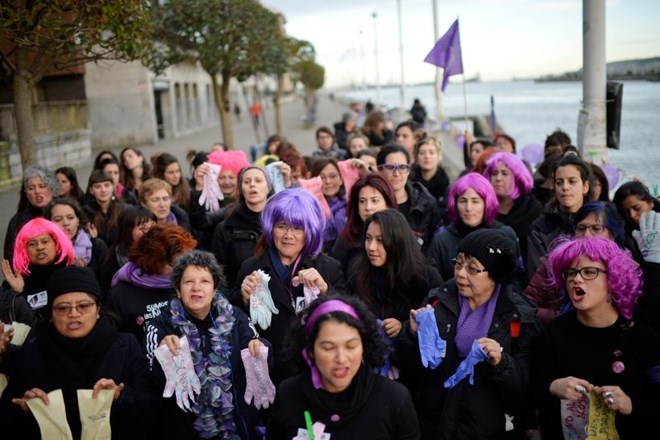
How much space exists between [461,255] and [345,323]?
42.9 inches

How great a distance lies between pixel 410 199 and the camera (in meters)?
6.09

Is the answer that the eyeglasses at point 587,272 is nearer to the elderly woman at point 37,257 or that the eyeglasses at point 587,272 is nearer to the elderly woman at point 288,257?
the elderly woman at point 288,257

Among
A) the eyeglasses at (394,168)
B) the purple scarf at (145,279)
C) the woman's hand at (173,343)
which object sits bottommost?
the woman's hand at (173,343)

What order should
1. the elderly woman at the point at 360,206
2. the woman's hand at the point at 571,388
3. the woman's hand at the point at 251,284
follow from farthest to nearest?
the elderly woman at the point at 360,206 < the woman's hand at the point at 251,284 < the woman's hand at the point at 571,388

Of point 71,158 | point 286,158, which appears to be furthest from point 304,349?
point 71,158

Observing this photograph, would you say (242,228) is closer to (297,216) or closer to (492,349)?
(297,216)

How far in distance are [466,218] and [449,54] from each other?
24.7 ft

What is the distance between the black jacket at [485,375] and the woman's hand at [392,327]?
0.14 m

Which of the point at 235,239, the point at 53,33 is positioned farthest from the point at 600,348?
the point at 53,33

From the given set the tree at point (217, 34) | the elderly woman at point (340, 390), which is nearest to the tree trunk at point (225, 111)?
the tree at point (217, 34)

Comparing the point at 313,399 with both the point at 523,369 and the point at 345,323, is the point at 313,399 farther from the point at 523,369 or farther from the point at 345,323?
the point at 523,369

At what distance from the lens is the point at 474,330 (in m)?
3.53

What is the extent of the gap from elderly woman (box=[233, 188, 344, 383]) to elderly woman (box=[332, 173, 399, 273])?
590 mm

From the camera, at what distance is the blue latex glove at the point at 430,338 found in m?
3.40
